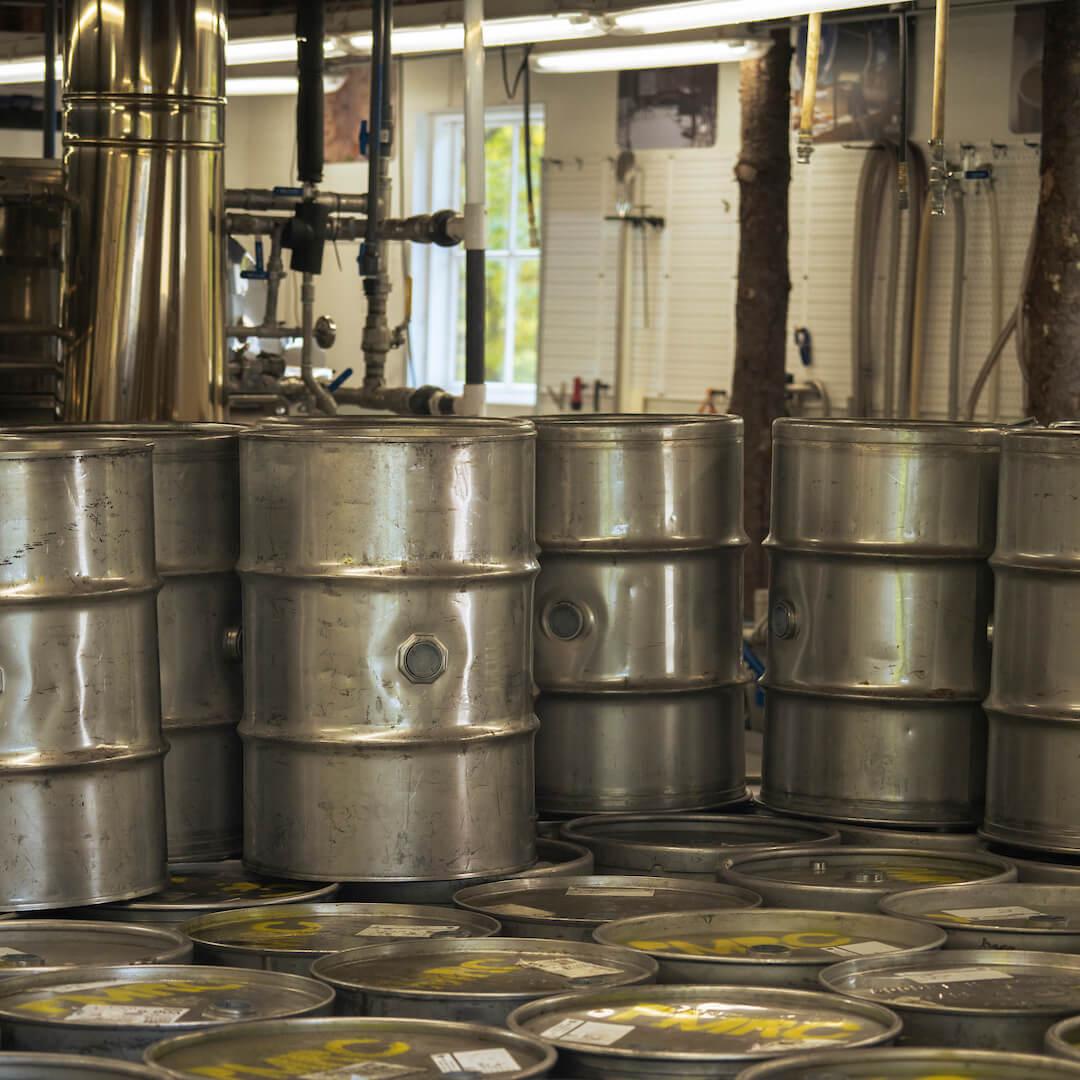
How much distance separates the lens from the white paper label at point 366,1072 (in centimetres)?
234

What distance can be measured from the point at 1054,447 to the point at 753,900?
101 centimetres

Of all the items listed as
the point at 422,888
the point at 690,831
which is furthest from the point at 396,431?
the point at 690,831

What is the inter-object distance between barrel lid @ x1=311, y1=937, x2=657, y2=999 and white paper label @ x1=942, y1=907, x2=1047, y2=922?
0.70m

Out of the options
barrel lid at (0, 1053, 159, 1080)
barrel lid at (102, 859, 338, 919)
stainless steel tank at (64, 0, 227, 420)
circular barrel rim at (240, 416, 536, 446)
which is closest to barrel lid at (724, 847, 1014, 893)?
barrel lid at (102, 859, 338, 919)

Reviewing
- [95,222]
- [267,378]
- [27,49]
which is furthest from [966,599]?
[27,49]

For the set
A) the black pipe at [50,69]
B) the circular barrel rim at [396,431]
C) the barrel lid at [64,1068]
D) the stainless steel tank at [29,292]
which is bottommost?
the barrel lid at [64,1068]

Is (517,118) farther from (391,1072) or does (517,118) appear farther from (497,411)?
(391,1072)

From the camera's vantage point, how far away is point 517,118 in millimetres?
12906

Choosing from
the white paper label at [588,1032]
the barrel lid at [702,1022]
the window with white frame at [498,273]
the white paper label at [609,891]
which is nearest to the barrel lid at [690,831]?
the white paper label at [609,891]

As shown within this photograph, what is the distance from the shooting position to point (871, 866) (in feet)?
11.9

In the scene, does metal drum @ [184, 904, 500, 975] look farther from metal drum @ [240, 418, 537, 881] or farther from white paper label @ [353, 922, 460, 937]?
metal drum @ [240, 418, 537, 881]

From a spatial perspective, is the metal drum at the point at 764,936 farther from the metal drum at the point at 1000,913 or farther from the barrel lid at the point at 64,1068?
the barrel lid at the point at 64,1068

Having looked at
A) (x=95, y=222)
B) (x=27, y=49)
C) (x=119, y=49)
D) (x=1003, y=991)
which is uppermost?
(x=27, y=49)

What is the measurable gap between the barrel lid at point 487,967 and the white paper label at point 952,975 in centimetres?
39
